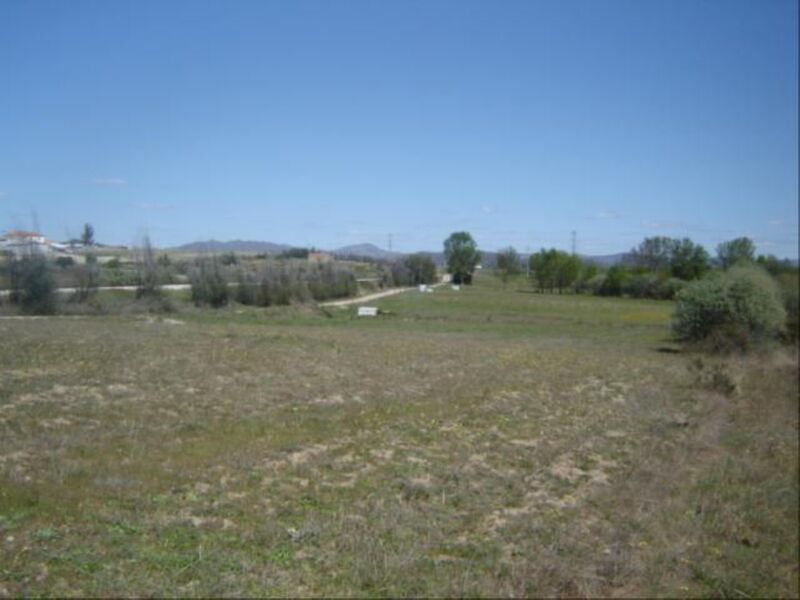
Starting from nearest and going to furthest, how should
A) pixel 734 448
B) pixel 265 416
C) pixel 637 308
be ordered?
pixel 265 416
pixel 734 448
pixel 637 308

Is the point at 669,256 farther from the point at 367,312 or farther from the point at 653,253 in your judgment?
the point at 367,312

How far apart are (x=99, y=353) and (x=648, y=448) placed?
14154 millimetres

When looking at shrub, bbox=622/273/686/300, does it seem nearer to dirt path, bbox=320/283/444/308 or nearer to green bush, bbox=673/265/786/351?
green bush, bbox=673/265/786/351

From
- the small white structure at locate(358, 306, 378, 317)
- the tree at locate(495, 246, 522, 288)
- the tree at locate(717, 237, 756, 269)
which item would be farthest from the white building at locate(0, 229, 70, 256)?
the small white structure at locate(358, 306, 378, 317)

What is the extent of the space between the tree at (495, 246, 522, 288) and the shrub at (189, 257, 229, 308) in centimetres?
1846

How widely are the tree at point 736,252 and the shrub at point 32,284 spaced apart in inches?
635

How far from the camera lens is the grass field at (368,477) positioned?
664 cm

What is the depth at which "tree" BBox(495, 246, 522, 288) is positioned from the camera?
44.6 m

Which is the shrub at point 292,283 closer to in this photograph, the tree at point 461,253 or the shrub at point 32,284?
the tree at point 461,253

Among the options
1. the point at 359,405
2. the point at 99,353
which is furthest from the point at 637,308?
the point at 99,353

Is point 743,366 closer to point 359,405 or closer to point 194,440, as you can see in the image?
point 359,405

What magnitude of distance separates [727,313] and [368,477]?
25539 millimetres

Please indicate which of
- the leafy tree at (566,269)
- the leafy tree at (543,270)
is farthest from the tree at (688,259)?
the leafy tree at (543,270)

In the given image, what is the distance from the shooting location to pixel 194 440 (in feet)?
35.5
